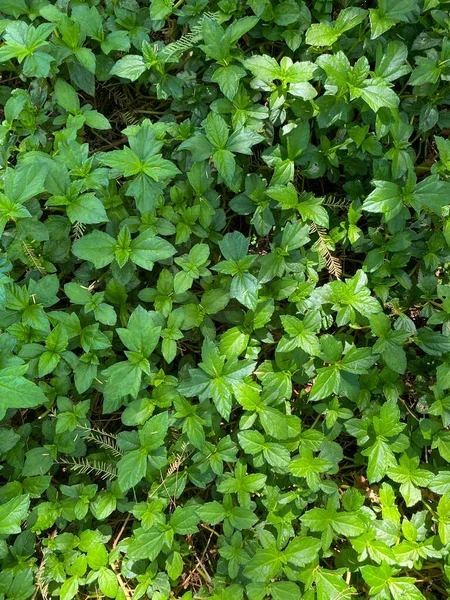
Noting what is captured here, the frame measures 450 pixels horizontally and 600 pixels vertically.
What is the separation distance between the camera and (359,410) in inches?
78.4

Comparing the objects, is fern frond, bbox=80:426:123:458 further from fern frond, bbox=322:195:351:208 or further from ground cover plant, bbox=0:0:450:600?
fern frond, bbox=322:195:351:208

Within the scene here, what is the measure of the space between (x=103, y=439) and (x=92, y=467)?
13 cm

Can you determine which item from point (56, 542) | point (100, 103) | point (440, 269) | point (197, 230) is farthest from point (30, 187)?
point (440, 269)

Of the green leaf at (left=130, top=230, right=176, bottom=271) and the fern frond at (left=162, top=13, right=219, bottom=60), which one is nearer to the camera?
the green leaf at (left=130, top=230, right=176, bottom=271)

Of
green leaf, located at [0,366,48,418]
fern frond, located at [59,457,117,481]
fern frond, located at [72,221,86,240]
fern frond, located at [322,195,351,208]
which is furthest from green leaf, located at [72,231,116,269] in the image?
fern frond, located at [322,195,351,208]

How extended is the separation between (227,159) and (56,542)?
1475 millimetres

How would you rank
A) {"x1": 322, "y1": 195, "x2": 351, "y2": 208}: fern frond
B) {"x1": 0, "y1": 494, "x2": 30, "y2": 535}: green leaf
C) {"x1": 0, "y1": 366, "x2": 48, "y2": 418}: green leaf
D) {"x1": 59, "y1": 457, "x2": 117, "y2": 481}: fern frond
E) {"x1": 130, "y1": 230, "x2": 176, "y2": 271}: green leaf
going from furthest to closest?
{"x1": 322, "y1": 195, "x2": 351, "y2": 208}: fern frond
{"x1": 59, "y1": 457, "x2": 117, "y2": 481}: fern frond
{"x1": 130, "y1": 230, "x2": 176, "y2": 271}: green leaf
{"x1": 0, "y1": 494, "x2": 30, "y2": 535}: green leaf
{"x1": 0, "y1": 366, "x2": 48, "y2": 418}: green leaf

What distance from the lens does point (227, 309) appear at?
2.02 meters

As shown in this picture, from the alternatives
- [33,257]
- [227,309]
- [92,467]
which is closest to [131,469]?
[92,467]

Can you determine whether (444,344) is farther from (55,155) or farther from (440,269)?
(55,155)

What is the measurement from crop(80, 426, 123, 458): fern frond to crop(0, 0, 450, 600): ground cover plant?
2 cm

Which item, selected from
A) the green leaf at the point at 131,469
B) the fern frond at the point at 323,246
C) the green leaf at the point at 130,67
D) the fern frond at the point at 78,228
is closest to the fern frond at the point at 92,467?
the green leaf at the point at 131,469

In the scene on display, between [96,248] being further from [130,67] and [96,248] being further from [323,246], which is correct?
[323,246]

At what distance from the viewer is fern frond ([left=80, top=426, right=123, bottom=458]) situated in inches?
75.3
